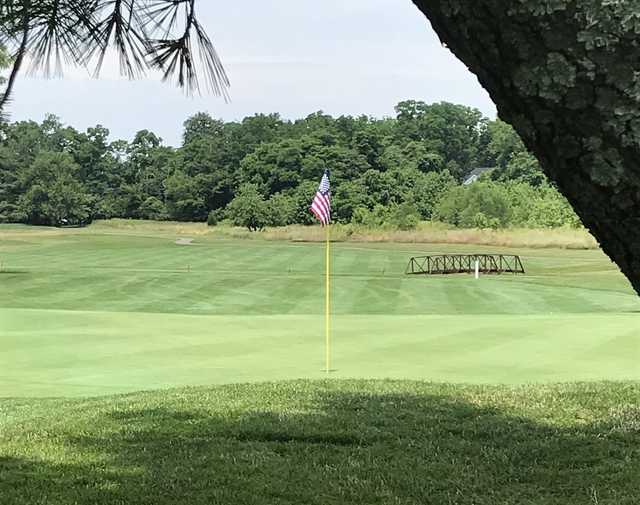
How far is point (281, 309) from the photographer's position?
780 inches

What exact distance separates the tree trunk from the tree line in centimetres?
5258

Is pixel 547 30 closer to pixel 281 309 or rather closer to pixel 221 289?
pixel 281 309

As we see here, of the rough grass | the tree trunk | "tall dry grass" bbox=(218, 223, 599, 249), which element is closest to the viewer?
the tree trunk

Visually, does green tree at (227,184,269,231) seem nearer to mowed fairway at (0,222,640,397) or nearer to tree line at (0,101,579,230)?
tree line at (0,101,579,230)

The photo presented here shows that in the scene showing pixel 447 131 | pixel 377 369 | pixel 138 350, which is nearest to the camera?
pixel 377 369

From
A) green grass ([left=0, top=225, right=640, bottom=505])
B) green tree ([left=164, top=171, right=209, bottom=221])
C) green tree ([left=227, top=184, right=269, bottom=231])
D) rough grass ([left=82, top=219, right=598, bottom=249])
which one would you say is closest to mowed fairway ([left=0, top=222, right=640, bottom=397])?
green grass ([left=0, top=225, right=640, bottom=505])

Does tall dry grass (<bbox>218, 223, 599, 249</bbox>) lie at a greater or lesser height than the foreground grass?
lesser

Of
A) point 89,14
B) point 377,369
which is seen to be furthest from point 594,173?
point 377,369

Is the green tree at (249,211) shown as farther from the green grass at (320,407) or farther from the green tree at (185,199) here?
the green grass at (320,407)

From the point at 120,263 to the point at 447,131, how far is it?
64.2 m

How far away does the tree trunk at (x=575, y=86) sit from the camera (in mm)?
1302

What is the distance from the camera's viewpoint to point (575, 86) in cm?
133

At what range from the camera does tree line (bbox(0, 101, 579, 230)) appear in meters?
60.7

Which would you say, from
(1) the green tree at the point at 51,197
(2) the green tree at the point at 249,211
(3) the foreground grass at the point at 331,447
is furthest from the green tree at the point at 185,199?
(3) the foreground grass at the point at 331,447
